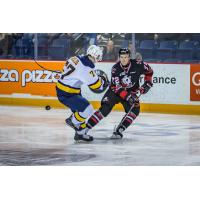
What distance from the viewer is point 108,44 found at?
13086 mm

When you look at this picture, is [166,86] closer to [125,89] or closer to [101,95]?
[125,89]

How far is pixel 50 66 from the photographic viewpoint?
13.2m

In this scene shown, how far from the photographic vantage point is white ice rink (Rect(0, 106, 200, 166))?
12820mm

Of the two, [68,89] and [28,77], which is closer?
[68,89]

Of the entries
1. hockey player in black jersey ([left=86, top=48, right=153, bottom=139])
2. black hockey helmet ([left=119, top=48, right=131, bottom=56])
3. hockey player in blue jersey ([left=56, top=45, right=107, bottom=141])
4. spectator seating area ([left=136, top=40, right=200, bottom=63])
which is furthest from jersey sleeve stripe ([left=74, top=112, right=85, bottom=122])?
spectator seating area ([left=136, top=40, right=200, bottom=63])

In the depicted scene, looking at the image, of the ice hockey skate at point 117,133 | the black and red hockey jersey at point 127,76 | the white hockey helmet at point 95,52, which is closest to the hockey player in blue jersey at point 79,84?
the white hockey helmet at point 95,52

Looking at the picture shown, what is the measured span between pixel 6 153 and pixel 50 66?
0.85m

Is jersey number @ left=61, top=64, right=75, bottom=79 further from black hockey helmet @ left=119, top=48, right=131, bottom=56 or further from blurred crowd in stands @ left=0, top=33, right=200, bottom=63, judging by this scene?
black hockey helmet @ left=119, top=48, right=131, bottom=56

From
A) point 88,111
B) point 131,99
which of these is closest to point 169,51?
point 131,99

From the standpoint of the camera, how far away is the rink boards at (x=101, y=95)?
13117mm

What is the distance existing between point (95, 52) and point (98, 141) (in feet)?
2.46

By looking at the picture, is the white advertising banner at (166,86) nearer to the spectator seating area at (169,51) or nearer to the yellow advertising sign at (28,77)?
the spectator seating area at (169,51)
